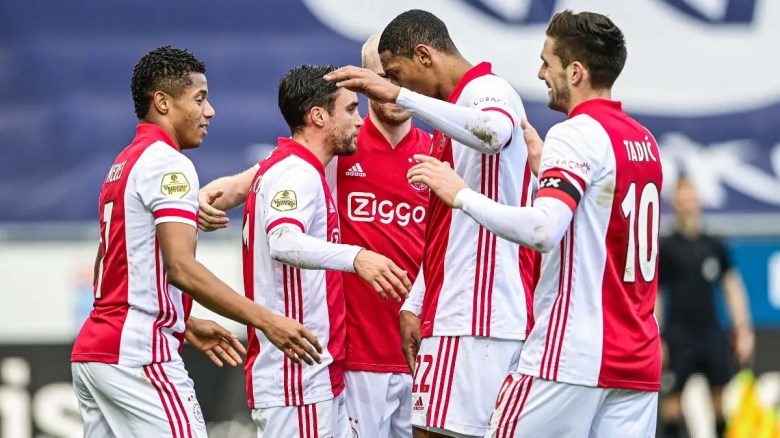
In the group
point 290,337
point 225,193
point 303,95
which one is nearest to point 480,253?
point 290,337

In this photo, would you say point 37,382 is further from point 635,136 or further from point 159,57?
point 635,136

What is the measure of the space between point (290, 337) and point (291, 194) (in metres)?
0.67

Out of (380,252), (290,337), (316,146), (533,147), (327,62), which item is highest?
(327,62)

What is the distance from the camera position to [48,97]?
11.1 m

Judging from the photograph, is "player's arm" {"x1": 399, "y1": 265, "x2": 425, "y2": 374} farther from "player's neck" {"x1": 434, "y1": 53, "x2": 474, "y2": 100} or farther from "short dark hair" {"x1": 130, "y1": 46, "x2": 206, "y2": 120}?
"short dark hair" {"x1": 130, "y1": 46, "x2": 206, "y2": 120}

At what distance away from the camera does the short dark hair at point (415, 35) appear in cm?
586

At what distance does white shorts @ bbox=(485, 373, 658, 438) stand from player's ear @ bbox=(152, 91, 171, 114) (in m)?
1.92

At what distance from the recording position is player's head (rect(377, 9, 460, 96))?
19.2ft

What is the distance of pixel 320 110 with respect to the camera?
6211 millimetres

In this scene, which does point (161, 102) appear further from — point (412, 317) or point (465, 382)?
point (465, 382)

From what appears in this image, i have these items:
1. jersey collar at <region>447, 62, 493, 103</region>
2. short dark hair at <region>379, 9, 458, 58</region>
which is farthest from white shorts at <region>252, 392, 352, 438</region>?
short dark hair at <region>379, 9, 458, 58</region>

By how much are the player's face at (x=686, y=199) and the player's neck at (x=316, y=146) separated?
17.0 feet

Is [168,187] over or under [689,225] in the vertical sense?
under

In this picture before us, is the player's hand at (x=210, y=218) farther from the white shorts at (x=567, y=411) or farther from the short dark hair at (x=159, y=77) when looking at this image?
the white shorts at (x=567, y=411)
